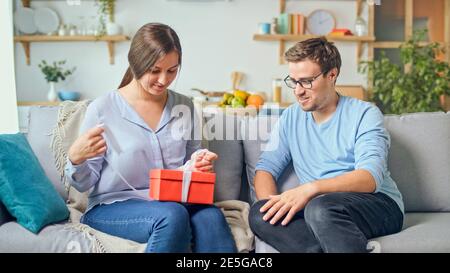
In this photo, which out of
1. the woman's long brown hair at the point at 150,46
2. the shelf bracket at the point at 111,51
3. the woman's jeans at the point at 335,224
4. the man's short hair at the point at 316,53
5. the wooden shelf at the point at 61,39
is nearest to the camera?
the woman's jeans at the point at 335,224

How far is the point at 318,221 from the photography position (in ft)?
3.83

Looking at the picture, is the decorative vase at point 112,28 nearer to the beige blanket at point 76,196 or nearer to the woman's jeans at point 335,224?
the beige blanket at point 76,196

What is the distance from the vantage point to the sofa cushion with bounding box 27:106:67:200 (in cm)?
154

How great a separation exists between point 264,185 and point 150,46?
0.47 m

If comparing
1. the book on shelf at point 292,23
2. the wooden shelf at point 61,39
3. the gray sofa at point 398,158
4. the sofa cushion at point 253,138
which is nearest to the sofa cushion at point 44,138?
the gray sofa at point 398,158

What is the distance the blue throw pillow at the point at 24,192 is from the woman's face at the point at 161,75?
1.15 ft

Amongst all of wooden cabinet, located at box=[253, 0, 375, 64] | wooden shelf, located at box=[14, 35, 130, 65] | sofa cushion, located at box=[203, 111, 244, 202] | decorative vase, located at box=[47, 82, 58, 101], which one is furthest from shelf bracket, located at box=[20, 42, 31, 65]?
sofa cushion, located at box=[203, 111, 244, 202]

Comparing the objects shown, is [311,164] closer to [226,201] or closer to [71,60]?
[226,201]

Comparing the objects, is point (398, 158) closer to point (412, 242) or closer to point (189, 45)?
point (412, 242)

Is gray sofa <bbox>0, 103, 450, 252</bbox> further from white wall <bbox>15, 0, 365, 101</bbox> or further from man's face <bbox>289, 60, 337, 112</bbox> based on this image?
white wall <bbox>15, 0, 365, 101</bbox>

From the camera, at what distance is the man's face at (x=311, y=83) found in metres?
1.37
